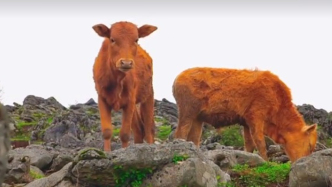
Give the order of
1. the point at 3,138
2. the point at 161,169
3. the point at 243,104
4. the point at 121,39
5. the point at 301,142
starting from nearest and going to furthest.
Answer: the point at 3,138, the point at 161,169, the point at 121,39, the point at 301,142, the point at 243,104

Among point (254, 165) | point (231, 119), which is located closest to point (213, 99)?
point (231, 119)

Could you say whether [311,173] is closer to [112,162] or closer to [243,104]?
[112,162]

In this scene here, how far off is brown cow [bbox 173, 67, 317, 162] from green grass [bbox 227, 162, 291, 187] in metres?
4.78

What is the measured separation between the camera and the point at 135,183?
1263 cm

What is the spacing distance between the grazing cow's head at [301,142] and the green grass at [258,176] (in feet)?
14.8

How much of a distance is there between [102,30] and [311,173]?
627cm

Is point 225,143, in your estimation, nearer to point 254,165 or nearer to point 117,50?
point 254,165

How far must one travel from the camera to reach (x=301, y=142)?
19891mm

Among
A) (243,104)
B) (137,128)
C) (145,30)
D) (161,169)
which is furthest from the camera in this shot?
(243,104)

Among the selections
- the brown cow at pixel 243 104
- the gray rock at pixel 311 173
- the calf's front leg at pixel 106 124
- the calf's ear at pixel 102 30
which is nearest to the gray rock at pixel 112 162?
the calf's front leg at pixel 106 124

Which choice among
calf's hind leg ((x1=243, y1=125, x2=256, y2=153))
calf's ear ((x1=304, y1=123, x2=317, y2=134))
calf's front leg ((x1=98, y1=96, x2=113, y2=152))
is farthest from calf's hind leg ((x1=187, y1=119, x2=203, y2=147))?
calf's front leg ((x1=98, y1=96, x2=113, y2=152))

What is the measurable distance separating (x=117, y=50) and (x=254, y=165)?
4810mm

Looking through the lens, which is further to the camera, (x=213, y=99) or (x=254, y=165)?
(x=213, y=99)

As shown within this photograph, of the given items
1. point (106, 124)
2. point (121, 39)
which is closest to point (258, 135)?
point (106, 124)
